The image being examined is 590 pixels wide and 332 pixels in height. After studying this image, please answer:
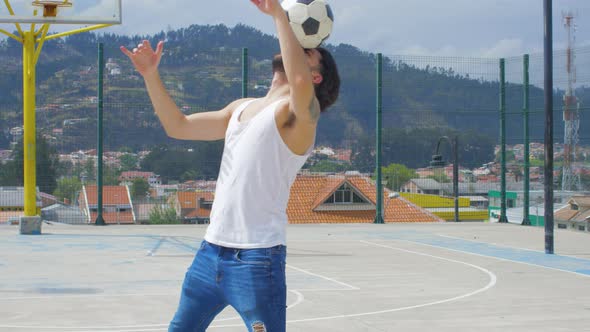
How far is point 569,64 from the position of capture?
19.1 m

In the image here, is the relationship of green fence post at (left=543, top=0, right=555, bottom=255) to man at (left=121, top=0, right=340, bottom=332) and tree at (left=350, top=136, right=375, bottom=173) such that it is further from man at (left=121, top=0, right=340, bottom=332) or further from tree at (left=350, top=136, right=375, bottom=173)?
man at (left=121, top=0, right=340, bottom=332)

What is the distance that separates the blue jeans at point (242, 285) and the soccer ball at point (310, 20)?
1067 mm

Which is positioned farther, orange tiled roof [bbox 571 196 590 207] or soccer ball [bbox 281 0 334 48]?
orange tiled roof [bbox 571 196 590 207]

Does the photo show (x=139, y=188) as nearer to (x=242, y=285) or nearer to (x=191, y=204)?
(x=191, y=204)

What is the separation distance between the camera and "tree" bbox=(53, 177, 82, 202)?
17734 millimetres

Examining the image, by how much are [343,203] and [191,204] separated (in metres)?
4.47

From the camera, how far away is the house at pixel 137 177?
18.6 m

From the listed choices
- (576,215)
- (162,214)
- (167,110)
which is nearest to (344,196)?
(162,214)

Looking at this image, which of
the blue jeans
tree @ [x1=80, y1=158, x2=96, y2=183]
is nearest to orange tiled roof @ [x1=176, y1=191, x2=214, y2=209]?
tree @ [x1=80, y1=158, x2=96, y2=183]

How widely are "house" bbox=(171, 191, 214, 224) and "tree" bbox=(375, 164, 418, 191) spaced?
4.43 metres

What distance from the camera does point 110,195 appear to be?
18266mm

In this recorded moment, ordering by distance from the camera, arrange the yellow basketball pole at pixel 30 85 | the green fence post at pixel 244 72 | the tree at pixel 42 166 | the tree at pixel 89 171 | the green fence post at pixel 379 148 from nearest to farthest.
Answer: the yellow basketball pole at pixel 30 85, the tree at pixel 42 166, the tree at pixel 89 171, the green fence post at pixel 244 72, the green fence post at pixel 379 148

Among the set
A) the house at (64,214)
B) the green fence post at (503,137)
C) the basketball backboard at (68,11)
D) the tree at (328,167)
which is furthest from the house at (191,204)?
the green fence post at (503,137)

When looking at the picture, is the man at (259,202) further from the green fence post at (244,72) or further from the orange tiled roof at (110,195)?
the green fence post at (244,72)
